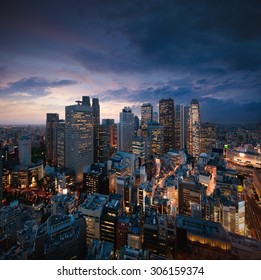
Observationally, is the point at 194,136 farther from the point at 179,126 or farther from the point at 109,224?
the point at 109,224

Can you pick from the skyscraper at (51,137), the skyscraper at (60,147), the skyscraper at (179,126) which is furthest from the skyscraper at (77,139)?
the skyscraper at (179,126)

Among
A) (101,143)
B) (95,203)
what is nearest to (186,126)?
(101,143)

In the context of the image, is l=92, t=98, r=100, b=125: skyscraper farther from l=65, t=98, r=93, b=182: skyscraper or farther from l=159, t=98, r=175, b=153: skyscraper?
l=159, t=98, r=175, b=153: skyscraper

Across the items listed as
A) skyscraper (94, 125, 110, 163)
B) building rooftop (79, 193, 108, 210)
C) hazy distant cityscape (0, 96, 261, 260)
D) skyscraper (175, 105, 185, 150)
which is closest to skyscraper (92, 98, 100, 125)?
hazy distant cityscape (0, 96, 261, 260)

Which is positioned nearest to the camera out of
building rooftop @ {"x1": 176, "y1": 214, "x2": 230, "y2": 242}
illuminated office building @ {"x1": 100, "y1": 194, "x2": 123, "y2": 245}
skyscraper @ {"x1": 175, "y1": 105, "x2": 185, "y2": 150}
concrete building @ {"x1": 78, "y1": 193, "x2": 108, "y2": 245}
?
building rooftop @ {"x1": 176, "y1": 214, "x2": 230, "y2": 242}

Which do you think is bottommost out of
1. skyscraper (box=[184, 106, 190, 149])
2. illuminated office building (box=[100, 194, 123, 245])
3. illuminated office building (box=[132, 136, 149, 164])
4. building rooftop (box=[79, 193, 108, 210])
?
illuminated office building (box=[100, 194, 123, 245])
